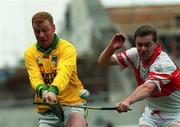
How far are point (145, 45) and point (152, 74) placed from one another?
1.21 feet

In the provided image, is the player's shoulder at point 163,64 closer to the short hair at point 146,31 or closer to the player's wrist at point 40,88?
the short hair at point 146,31

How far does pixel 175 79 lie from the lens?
29.9 ft

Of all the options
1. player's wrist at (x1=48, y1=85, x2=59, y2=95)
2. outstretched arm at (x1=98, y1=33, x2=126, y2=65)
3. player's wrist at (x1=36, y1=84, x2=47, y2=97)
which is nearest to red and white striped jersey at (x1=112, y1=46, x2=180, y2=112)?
outstretched arm at (x1=98, y1=33, x2=126, y2=65)

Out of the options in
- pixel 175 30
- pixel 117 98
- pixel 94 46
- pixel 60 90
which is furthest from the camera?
pixel 175 30

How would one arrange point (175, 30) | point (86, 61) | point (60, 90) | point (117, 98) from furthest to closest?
point (175, 30) → point (86, 61) → point (117, 98) → point (60, 90)

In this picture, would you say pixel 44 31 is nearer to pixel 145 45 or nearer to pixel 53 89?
pixel 53 89

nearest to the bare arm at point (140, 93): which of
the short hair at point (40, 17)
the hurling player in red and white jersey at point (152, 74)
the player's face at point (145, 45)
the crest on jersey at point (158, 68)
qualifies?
the hurling player in red and white jersey at point (152, 74)

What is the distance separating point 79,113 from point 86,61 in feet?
96.4

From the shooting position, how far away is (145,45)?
28.9 feet

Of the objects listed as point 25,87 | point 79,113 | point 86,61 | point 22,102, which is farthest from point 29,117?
point 79,113

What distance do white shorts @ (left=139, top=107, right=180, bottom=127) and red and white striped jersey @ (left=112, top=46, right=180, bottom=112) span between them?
0.06 m

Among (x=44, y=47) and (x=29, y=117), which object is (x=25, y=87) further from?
(x=44, y=47)

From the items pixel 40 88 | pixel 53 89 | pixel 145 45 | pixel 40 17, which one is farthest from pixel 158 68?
pixel 40 17

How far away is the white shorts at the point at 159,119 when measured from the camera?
9.36m
